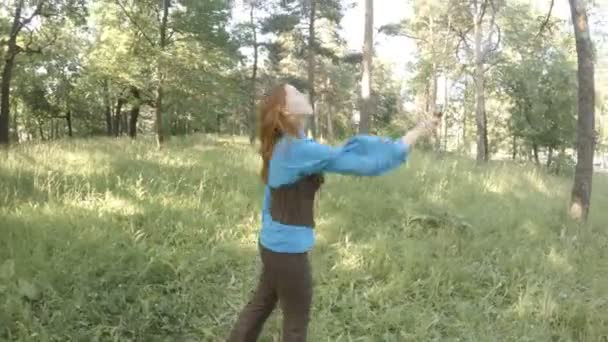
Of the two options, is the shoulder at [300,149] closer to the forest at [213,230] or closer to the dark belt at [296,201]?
the dark belt at [296,201]

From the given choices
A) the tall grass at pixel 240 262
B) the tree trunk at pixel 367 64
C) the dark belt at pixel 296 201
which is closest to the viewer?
the dark belt at pixel 296 201

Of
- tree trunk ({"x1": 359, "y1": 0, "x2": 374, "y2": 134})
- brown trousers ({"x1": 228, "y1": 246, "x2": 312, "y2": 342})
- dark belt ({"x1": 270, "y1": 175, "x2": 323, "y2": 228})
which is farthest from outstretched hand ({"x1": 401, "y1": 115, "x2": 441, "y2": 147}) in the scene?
tree trunk ({"x1": 359, "y1": 0, "x2": 374, "y2": 134})

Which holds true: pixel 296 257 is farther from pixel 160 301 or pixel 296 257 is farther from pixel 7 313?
pixel 7 313

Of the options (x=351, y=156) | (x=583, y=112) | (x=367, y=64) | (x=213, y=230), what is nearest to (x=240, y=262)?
(x=213, y=230)

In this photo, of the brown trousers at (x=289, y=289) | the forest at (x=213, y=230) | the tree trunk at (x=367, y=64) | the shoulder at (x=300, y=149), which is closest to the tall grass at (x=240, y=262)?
the forest at (x=213, y=230)

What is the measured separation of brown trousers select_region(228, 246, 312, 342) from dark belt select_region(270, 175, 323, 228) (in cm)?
20

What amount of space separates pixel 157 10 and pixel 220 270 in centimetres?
1162

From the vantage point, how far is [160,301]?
4.12 metres

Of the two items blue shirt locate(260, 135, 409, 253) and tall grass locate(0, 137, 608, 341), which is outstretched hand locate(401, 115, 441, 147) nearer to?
blue shirt locate(260, 135, 409, 253)

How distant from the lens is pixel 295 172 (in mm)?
2650

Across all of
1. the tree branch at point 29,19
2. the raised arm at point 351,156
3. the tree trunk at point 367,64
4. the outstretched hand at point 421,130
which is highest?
the tree branch at point 29,19

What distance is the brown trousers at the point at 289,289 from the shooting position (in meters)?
2.81

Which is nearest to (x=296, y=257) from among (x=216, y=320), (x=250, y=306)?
(x=250, y=306)

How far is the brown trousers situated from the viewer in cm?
281
